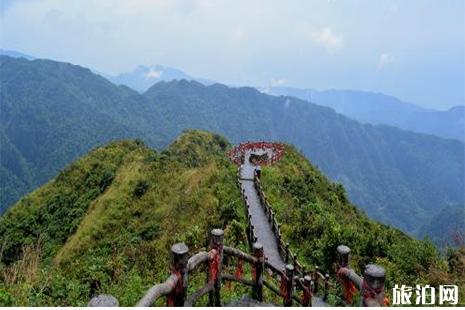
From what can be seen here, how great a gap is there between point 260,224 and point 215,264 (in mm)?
15095

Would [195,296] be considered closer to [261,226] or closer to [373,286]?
[373,286]

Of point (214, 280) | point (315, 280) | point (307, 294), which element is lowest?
point (315, 280)

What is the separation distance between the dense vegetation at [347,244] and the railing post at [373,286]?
5901mm

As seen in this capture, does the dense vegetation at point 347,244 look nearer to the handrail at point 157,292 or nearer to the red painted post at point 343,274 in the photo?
the red painted post at point 343,274

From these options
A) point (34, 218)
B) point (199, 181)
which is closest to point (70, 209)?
point (34, 218)

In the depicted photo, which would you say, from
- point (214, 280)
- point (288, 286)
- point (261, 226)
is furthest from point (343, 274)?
point (261, 226)

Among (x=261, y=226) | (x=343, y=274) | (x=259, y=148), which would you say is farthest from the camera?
(x=259, y=148)

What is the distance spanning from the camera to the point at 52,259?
3084 cm

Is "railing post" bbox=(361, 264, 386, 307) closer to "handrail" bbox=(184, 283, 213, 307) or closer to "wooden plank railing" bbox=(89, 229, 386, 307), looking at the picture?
"wooden plank railing" bbox=(89, 229, 386, 307)

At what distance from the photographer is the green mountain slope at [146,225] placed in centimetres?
A: 1296

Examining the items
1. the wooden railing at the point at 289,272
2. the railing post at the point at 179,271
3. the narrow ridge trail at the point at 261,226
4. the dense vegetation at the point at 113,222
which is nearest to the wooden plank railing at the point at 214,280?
the railing post at the point at 179,271

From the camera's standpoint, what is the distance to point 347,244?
1927cm

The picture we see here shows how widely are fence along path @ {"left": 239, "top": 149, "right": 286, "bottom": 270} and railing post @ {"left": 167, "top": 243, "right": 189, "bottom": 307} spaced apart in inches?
295

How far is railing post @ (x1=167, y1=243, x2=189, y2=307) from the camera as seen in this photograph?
22.1 ft
